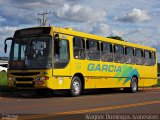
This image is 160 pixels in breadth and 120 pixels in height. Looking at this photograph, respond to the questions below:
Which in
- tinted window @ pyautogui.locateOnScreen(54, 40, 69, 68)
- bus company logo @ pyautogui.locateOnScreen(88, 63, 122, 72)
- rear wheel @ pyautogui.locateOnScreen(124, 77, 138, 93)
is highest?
tinted window @ pyautogui.locateOnScreen(54, 40, 69, 68)

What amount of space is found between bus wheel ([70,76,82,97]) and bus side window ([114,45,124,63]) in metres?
4.49

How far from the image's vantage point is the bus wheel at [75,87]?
2141 centimetres

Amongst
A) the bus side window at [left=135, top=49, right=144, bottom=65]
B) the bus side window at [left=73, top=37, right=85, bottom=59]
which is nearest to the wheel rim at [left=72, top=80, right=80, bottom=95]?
the bus side window at [left=73, top=37, right=85, bottom=59]

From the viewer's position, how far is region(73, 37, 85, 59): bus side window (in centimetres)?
2181

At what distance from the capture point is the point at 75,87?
21672mm

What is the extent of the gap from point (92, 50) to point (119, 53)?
3.56m

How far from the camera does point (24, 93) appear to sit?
23.7 metres

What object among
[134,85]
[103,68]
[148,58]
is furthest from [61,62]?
[148,58]

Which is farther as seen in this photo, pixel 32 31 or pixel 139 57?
pixel 139 57

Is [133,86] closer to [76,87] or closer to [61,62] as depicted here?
[76,87]

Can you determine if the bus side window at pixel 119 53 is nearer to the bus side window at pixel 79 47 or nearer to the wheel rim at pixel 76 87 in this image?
the bus side window at pixel 79 47

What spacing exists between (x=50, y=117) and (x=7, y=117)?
115cm

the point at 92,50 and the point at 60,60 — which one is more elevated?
the point at 92,50

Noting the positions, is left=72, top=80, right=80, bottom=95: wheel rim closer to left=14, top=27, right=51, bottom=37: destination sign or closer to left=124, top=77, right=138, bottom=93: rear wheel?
left=14, top=27, right=51, bottom=37: destination sign
